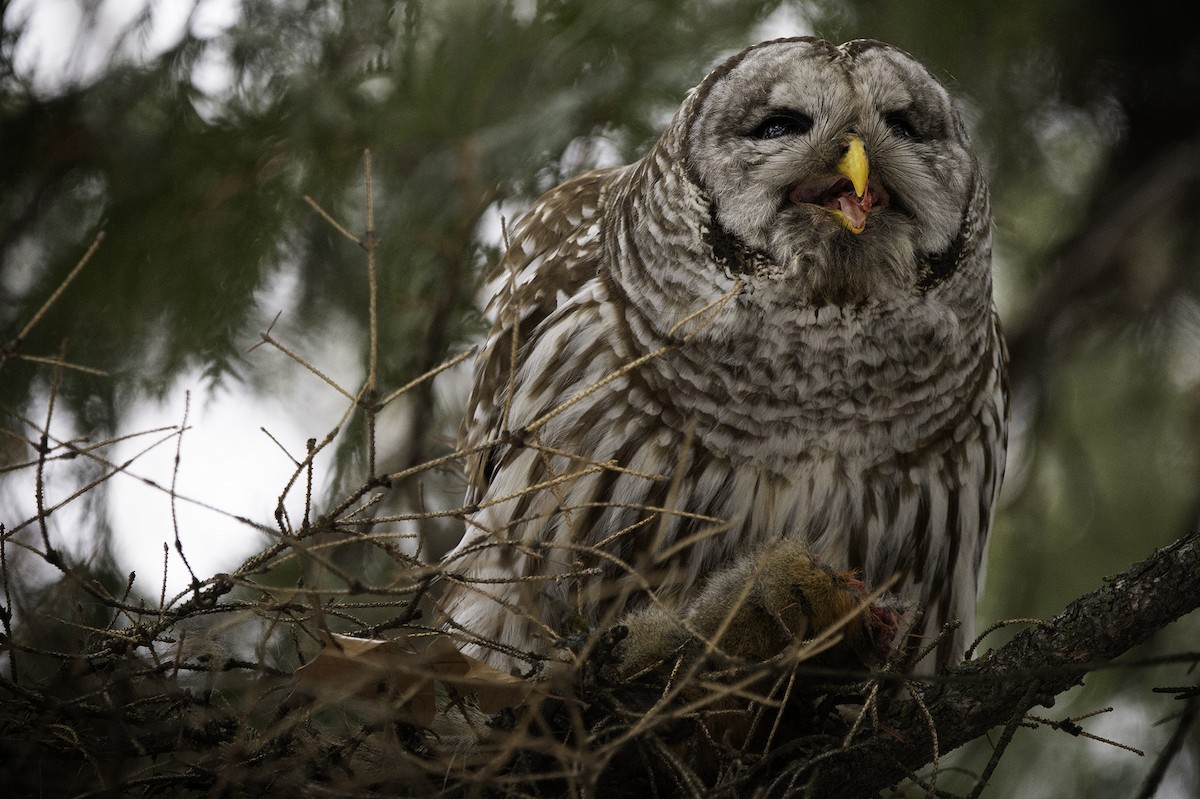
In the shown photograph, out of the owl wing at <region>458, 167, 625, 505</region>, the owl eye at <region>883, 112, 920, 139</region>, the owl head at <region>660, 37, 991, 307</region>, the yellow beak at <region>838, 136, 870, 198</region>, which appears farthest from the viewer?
the owl wing at <region>458, 167, 625, 505</region>

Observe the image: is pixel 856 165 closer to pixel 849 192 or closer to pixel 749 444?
pixel 849 192

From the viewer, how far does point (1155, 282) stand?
4238 millimetres

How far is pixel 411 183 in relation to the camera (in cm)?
351

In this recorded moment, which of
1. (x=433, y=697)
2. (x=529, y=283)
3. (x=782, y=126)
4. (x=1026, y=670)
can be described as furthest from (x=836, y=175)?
(x=433, y=697)

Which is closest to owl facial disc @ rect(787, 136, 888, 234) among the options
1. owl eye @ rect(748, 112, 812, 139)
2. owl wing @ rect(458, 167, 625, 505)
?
owl eye @ rect(748, 112, 812, 139)

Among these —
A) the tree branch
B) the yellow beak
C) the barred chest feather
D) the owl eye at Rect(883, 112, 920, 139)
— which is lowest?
the tree branch

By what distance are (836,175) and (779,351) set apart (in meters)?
0.45

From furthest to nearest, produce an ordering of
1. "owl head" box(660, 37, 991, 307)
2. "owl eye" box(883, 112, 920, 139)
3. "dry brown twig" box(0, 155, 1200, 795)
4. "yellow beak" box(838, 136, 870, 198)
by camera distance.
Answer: "owl eye" box(883, 112, 920, 139) → "owl head" box(660, 37, 991, 307) → "yellow beak" box(838, 136, 870, 198) → "dry brown twig" box(0, 155, 1200, 795)

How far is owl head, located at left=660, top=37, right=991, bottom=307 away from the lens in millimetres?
2887

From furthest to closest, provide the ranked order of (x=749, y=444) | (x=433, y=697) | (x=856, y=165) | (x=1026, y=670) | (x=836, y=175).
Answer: (x=749, y=444) → (x=836, y=175) → (x=856, y=165) → (x=433, y=697) → (x=1026, y=670)

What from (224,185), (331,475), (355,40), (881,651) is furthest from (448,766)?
(355,40)

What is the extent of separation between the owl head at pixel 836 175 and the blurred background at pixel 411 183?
47 centimetres

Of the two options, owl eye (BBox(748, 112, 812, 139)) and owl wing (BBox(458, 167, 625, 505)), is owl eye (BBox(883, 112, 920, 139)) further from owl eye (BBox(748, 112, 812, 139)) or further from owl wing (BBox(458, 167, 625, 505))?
owl wing (BBox(458, 167, 625, 505))

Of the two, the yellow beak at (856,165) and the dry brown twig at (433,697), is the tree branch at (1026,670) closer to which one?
the dry brown twig at (433,697)
